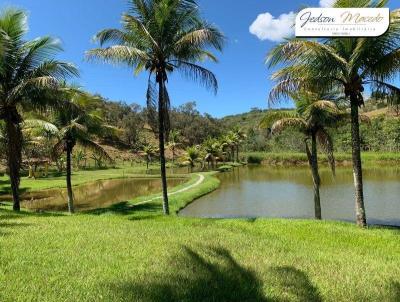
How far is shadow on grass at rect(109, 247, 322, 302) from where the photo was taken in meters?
6.19

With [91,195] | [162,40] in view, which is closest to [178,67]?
[162,40]

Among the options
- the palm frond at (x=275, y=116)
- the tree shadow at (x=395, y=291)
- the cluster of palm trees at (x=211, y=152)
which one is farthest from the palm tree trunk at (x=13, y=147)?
the cluster of palm trees at (x=211, y=152)

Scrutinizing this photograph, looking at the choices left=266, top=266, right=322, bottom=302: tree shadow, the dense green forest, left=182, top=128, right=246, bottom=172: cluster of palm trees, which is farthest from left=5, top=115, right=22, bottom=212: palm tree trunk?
the dense green forest

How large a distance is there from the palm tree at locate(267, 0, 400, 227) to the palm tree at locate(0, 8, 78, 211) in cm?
900

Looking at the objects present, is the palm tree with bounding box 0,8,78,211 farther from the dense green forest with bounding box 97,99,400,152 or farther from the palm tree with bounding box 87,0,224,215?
the dense green forest with bounding box 97,99,400,152

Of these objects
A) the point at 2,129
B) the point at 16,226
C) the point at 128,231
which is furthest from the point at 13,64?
the point at 2,129

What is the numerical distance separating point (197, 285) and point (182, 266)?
1081 millimetres

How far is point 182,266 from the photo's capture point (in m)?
7.72

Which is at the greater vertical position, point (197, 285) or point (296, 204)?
point (197, 285)

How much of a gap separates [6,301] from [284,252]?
6372 mm

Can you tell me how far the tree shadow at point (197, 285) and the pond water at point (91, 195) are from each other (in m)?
21.9

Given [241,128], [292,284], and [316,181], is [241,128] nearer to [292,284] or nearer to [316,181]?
[316,181]

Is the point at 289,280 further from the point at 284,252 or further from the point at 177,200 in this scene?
the point at 177,200

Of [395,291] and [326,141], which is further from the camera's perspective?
[326,141]
